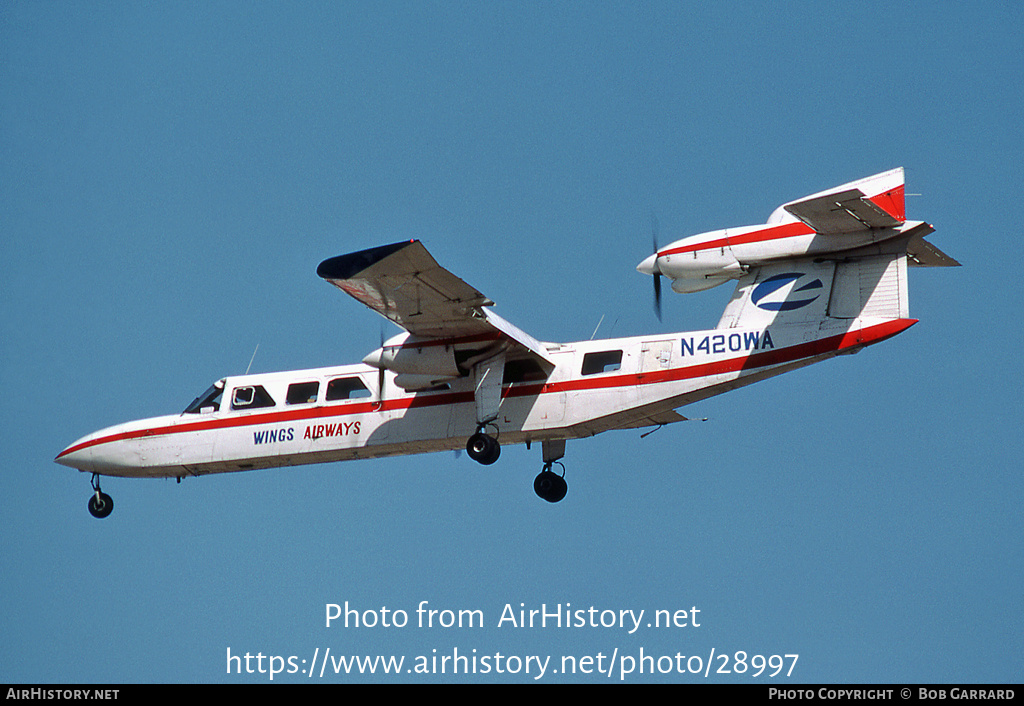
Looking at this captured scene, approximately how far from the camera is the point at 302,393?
28672mm

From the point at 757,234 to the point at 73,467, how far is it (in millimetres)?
16384

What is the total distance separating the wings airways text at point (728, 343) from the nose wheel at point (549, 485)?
4.65 metres

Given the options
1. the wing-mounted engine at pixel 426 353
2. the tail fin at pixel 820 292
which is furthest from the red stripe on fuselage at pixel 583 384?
the wing-mounted engine at pixel 426 353

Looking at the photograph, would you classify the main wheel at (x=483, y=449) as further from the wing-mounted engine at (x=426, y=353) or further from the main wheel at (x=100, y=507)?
the main wheel at (x=100, y=507)

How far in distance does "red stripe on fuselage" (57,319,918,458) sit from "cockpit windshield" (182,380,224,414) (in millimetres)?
333

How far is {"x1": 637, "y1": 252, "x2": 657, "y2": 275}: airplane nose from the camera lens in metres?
25.7

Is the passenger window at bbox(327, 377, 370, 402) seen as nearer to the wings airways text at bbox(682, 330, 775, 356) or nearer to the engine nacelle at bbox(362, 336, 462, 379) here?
the engine nacelle at bbox(362, 336, 462, 379)

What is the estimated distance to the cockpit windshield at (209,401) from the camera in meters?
29.4

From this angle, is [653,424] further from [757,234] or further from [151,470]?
[151,470]

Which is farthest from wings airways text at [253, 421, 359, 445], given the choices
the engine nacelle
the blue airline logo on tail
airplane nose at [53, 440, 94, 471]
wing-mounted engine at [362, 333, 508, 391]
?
the blue airline logo on tail

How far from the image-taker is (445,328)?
85.4 feet

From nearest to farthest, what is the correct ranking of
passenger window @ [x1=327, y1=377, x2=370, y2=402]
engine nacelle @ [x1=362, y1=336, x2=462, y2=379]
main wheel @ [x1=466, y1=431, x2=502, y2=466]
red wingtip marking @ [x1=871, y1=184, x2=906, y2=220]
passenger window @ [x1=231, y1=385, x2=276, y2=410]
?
red wingtip marking @ [x1=871, y1=184, x2=906, y2=220], main wheel @ [x1=466, y1=431, x2=502, y2=466], engine nacelle @ [x1=362, y1=336, x2=462, y2=379], passenger window @ [x1=327, y1=377, x2=370, y2=402], passenger window @ [x1=231, y1=385, x2=276, y2=410]

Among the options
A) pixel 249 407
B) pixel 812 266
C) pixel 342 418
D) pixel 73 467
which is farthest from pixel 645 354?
pixel 73 467

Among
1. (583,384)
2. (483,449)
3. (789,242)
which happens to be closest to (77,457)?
(483,449)
